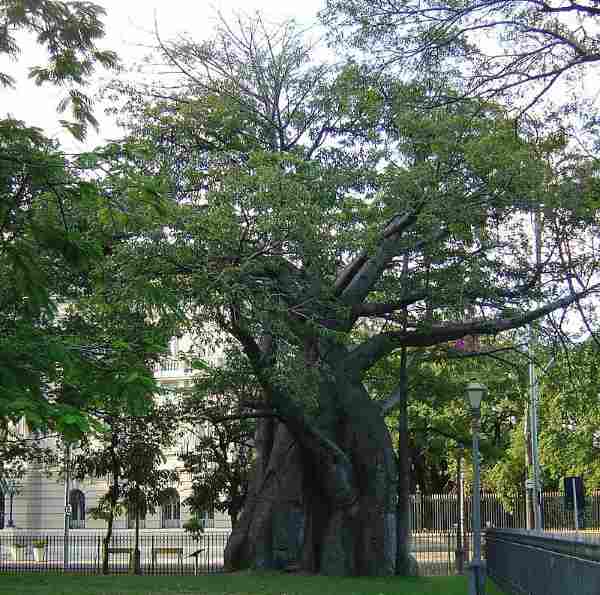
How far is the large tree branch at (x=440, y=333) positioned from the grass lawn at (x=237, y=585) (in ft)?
17.5

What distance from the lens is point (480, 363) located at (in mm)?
32188

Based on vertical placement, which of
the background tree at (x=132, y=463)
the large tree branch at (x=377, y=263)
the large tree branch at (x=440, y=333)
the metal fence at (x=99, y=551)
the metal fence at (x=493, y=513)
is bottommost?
the metal fence at (x=99, y=551)

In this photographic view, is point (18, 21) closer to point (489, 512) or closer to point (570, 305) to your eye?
point (570, 305)

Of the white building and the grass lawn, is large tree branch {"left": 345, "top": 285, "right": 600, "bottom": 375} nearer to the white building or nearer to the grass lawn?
the grass lawn

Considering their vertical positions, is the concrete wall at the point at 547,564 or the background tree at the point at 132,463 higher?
the background tree at the point at 132,463

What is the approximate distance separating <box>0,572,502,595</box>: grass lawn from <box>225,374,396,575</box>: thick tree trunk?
103cm

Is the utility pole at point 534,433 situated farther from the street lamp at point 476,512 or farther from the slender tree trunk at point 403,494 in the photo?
the street lamp at point 476,512

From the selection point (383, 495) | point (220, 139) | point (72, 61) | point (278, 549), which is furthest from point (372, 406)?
point (72, 61)

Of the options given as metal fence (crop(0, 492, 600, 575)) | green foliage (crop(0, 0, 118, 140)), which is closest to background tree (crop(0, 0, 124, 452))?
green foliage (crop(0, 0, 118, 140))

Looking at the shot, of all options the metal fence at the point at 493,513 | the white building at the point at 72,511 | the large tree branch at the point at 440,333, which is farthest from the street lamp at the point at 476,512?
the white building at the point at 72,511

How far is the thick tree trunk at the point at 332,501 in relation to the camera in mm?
25172

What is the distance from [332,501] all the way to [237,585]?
4.08m

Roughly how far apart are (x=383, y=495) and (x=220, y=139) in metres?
9.63

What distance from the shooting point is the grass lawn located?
20.3 metres
